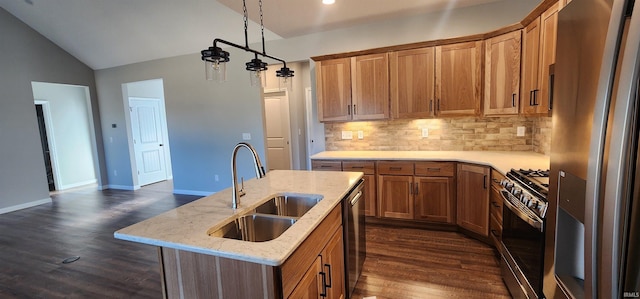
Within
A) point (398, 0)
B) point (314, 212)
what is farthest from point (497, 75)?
point (314, 212)

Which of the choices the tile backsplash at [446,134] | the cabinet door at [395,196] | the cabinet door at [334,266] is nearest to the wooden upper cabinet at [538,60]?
the tile backsplash at [446,134]

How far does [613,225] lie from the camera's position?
0.66 meters

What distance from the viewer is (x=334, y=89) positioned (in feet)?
12.4

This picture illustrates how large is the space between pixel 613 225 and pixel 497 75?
2776 millimetres

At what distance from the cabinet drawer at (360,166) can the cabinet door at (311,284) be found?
6.65ft

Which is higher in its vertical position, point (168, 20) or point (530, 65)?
point (168, 20)

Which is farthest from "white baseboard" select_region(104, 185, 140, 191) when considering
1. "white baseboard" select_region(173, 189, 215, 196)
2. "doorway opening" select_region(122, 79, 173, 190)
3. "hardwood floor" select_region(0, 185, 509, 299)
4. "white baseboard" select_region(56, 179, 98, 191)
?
"hardwood floor" select_region(0, 185, 509, 299)

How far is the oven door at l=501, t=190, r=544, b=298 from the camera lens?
154cm

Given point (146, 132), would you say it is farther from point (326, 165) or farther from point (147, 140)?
point (326, 165)

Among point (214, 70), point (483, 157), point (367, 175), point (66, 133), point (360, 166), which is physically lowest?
point (367, 175)

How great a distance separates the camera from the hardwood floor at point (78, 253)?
2.46 metres

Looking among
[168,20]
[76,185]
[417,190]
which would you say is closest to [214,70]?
[417,190]

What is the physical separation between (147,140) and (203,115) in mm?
2669

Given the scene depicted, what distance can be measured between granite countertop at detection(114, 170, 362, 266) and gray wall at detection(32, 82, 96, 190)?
6.51 meters
